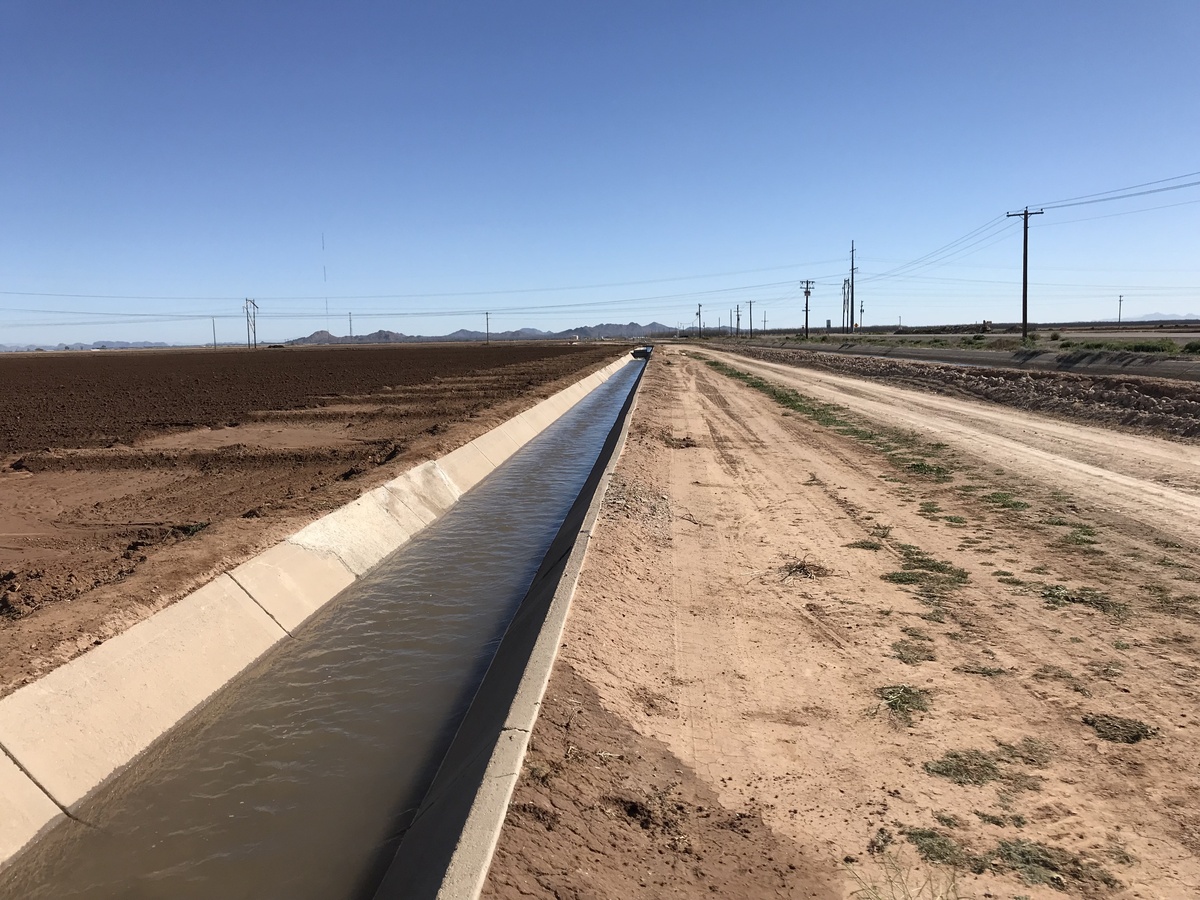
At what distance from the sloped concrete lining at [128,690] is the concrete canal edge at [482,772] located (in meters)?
2.49

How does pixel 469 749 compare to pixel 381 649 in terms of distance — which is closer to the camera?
pixel 469 749

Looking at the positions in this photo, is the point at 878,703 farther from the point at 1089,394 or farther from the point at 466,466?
the point at 1089,394

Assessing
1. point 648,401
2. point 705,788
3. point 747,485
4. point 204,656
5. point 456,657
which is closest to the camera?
point 705,788

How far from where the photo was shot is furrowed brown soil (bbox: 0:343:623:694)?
23.0 ft

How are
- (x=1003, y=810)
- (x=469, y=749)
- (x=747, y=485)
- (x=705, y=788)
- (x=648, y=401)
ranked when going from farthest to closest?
(x=648, y=401)
(x=747, y=485)
(x=469, y=749)
(x=705, y=788)
(x=1003, y=810)

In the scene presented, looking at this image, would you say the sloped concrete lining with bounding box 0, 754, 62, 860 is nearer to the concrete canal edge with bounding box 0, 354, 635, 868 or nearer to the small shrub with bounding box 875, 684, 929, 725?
the concrete canal edge with bounding box 0, 354, 635, 868

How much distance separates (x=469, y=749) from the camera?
16.6 feet

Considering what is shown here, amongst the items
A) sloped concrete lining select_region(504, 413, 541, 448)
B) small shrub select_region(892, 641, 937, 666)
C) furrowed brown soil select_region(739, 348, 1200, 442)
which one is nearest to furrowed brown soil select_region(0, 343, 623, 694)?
sloped concrete lining select_region(504, 413, 541, 448)

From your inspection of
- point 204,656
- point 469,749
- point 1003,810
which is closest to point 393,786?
point 469,749

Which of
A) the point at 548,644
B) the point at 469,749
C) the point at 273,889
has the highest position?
the point at 548,644

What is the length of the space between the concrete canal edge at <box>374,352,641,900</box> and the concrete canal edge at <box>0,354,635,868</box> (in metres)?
2.49

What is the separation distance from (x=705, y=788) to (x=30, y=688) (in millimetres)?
4913

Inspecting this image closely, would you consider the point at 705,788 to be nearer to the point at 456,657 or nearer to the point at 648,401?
the point at 456,657

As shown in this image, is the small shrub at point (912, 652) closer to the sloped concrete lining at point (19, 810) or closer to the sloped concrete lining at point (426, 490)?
the sloped concrete lining at point (19, 810)
